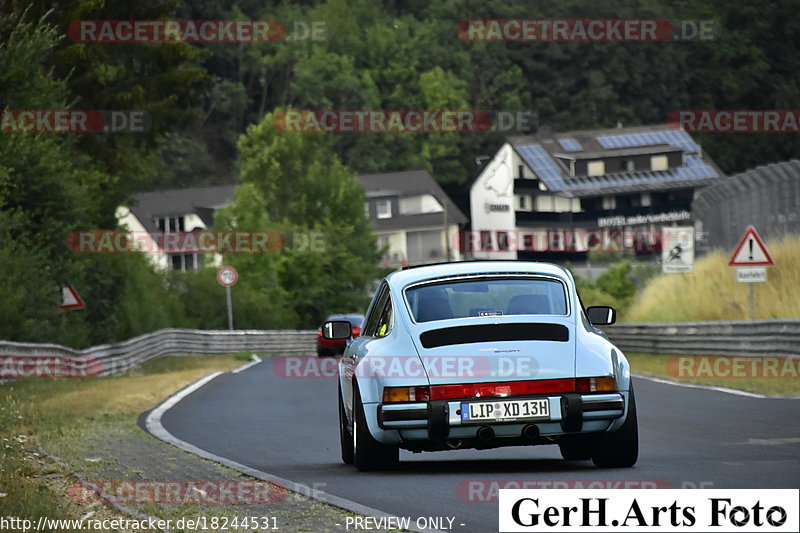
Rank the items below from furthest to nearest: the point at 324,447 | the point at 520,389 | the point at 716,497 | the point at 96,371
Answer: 1. the point at 96,371
2. the point at 324,447
3. the point at 520,389
4. the point at 716,497

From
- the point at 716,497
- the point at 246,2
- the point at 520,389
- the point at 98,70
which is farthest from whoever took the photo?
the point at 246,2

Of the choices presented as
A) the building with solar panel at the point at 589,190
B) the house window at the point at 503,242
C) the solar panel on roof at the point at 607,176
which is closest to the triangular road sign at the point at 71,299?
the building with solar panel at the point at 589,190

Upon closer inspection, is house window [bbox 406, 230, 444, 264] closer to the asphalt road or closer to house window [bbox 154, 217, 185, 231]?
house window [bbox 154, 217, 185, 231]

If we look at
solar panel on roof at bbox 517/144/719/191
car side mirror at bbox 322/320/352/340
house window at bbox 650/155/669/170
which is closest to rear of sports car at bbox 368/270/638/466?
car side mirror at bbox 322/320/352/340

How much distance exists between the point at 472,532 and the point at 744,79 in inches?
4777

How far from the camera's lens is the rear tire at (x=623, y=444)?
34.8 feet

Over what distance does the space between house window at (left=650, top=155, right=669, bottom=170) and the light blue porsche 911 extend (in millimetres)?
107835

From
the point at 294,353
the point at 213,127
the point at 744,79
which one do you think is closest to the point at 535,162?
the point at 744,79

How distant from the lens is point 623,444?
10641 millimetres

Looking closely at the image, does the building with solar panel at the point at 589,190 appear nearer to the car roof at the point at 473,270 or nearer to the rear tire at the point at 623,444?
the car roof at the point at 473,270

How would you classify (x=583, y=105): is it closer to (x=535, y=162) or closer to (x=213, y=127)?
(x=535, y=162)

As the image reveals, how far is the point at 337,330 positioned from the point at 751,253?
48.8 feet

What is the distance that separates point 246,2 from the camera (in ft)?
502

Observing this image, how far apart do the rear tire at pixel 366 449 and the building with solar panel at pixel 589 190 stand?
Answer: 4011 inches
